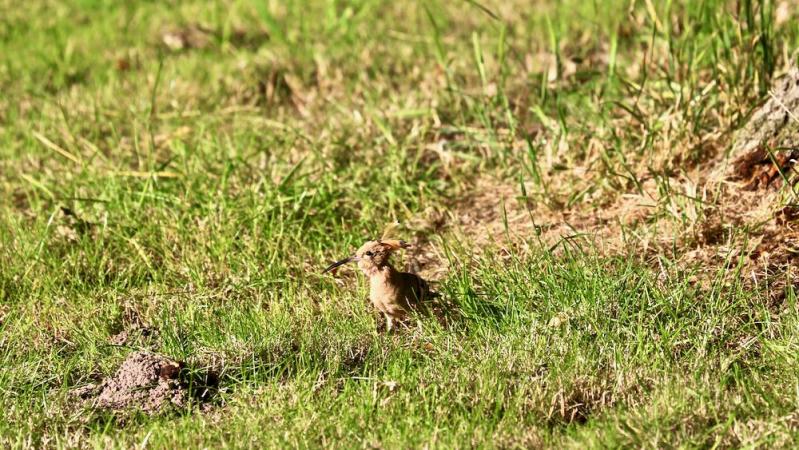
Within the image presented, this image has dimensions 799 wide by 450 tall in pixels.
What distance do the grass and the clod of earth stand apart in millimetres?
58

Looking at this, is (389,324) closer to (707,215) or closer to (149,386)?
(149,386)

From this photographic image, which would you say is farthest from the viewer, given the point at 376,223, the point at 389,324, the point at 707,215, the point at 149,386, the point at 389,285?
the point at 376,223

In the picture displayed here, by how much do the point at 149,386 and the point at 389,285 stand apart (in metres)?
0.92

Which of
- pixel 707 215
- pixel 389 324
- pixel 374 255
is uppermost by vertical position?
pixel 374 255

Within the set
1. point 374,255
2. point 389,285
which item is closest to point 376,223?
point 374,255

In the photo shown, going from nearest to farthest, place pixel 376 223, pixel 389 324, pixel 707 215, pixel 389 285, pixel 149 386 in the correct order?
pixel 149 386
pixel 389 285
pixel 389 324
pixel 707 215
pixel 376 223

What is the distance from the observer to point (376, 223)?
201 inches

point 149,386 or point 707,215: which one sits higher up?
point 707,215

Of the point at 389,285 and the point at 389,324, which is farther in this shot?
the point at 389,324

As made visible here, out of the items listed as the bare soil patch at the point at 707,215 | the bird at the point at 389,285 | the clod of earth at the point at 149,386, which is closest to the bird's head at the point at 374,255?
the bird at the point at 389,285

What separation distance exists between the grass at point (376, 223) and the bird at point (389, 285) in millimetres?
125

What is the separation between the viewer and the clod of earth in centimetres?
384

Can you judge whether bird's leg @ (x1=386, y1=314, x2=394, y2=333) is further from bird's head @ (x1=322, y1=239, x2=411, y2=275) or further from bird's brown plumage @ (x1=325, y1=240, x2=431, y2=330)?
bird's head @ (x1=322, y1=239, x2=411, y2=275)

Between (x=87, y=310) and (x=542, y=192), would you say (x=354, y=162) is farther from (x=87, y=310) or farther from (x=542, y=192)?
(x=87, y=310)
